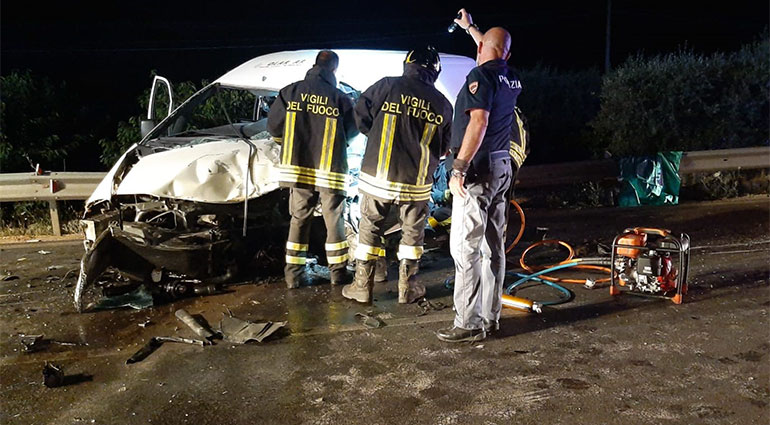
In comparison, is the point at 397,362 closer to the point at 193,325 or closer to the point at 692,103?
the point at 193,325

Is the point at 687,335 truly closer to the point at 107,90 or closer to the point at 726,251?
the point at 726,251

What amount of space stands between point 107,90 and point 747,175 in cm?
1504

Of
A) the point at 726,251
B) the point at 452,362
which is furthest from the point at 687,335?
the point at 726,251

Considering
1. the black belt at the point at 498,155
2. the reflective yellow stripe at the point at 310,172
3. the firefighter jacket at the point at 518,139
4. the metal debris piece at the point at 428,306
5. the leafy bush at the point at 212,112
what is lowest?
the metal debris piece at the point at 428,306

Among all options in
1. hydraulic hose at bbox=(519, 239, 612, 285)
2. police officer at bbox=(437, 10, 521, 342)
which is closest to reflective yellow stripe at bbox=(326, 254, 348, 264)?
A: police officer at bbox=(437, 10, 521, 342)

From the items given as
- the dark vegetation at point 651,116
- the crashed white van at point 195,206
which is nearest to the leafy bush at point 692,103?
the dark vegetation at point 651,116

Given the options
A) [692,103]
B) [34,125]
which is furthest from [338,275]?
[34,125]

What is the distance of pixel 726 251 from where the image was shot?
600 centimetres

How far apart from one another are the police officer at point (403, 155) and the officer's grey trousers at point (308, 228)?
1.06 ft

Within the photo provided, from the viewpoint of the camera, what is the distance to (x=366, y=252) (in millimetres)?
4871

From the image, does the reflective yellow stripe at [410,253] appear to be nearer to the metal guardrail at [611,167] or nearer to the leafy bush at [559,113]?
the metal guardrail at [611,167]

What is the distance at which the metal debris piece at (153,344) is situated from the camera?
13.0 ft

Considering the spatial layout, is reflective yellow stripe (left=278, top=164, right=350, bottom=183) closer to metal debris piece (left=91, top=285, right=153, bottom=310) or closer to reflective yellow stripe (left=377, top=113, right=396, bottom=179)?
reflective yellow stripe (left=377, top=113, right=396, bottom=179)

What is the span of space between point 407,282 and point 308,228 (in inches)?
36.0
